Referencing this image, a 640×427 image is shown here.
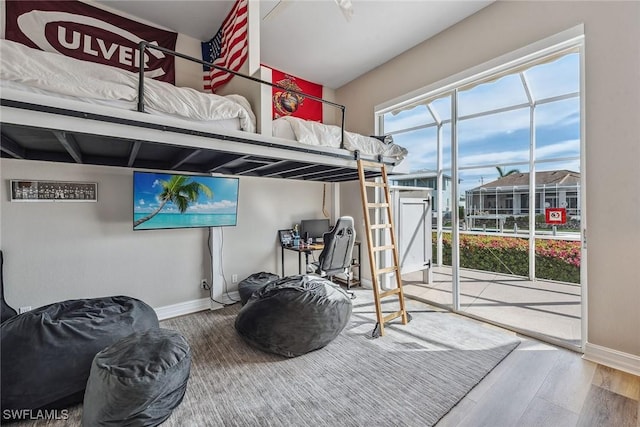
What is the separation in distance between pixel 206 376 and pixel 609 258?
11.1ft

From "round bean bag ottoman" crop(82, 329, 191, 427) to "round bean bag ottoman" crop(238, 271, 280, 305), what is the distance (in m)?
1.48

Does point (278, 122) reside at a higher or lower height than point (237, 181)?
higher

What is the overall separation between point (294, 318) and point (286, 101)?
341 centimetres

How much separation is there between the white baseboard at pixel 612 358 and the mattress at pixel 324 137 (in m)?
2.58

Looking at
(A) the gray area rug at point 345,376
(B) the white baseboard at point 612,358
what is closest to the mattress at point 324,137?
(A) the gray area rug at point 345,376

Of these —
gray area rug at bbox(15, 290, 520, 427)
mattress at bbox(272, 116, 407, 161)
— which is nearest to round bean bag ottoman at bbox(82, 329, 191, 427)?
gray area rug at bbox(15, 290, 520, 427)

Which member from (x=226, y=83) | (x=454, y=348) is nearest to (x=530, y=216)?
(x=454, y=348)

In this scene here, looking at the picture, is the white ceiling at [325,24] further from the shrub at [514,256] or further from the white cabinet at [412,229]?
the shrub at [514,256]

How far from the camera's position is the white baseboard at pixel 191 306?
10.6ft

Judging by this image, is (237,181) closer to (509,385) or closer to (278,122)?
(278,122)

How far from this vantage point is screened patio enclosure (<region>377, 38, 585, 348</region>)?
310 cm

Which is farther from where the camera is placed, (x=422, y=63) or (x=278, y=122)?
(x=422, y=63)

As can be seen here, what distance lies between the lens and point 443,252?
476 centimetres

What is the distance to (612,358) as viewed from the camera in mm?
2197
